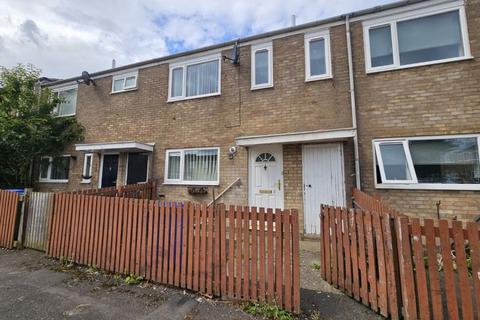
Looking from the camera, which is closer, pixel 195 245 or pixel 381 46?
pixel 195 245

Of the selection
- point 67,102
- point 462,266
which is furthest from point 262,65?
point 67,102

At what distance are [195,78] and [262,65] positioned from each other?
266 centimetres

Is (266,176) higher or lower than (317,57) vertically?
lower

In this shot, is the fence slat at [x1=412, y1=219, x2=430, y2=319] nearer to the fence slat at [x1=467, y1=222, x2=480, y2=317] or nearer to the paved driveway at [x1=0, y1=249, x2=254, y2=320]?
the fence slat at [x1=467, y1=222, x2=480, y2=317]

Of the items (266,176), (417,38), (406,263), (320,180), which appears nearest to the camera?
(406,263)

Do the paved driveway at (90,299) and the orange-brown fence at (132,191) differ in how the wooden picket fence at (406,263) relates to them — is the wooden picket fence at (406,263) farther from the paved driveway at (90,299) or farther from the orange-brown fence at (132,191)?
the orange-brown fence at (132,191)

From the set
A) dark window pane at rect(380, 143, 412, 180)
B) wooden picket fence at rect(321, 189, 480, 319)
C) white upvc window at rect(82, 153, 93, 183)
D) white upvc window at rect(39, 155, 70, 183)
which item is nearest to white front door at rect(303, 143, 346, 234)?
dark window pane at rect(380, 143, 412, 180)

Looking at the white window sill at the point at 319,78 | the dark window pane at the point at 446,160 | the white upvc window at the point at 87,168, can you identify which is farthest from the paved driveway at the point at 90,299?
the white window sill at the point at 319,78

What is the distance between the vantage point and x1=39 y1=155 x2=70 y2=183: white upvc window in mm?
11094

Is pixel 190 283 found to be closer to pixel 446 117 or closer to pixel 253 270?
pixel 253 270

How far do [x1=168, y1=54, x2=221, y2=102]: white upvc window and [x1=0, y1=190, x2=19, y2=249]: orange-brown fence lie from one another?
5.51m

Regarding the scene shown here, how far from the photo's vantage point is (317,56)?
24.8 feet

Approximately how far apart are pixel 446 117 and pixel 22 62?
16191 millimetres

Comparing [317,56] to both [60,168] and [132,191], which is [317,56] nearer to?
[132,191]
